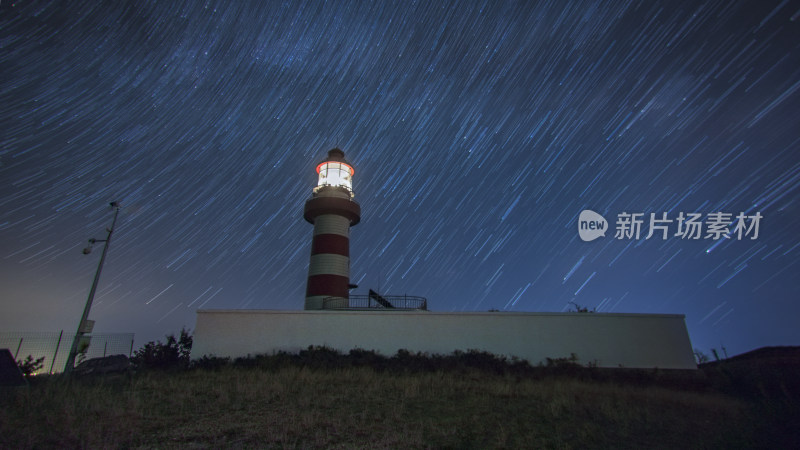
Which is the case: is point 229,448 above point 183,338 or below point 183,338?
below

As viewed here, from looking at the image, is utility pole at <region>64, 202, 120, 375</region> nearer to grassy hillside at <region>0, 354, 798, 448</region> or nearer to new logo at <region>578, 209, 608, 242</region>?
grassy hillside at <region>0, 354, 798, 448</region>

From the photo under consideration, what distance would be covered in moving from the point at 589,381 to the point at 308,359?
35.5ft

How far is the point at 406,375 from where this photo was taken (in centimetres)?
1362

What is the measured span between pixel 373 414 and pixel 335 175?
55.3 ft

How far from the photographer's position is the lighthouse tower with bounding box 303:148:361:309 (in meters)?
20.0

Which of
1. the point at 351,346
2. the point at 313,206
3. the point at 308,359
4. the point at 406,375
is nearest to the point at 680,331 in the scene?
the point at 406,375

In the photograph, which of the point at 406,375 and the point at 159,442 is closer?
the point at 159,442

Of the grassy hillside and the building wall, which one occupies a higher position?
the building wall

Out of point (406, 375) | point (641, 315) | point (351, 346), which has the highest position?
point (641, 315)

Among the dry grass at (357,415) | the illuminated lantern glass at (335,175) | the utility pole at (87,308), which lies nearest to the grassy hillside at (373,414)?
the dry grass at (357,415)

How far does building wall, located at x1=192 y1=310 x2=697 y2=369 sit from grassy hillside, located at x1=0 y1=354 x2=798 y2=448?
9.93ft

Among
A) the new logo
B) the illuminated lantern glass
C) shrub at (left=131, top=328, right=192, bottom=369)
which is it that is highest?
the illuminated lantern glass

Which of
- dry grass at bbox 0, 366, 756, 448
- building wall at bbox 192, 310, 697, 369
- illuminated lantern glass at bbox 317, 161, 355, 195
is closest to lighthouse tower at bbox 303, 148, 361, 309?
illuminated lantern glass at bbox 317, 161, 355, 195

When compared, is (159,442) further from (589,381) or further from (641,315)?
(641,315)
